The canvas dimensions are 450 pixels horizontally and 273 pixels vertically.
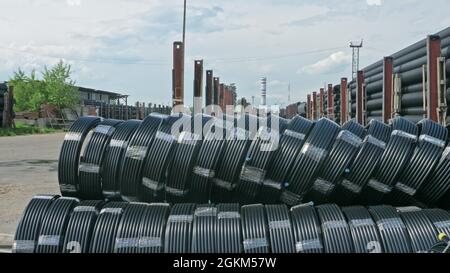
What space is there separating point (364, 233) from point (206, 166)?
2.14 metres

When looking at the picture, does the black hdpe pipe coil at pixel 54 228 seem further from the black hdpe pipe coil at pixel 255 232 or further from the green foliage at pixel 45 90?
the green foliage at pixel 45 90

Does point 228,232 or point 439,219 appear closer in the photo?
point 228,232

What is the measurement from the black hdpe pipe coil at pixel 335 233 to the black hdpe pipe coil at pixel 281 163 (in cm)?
→ 85

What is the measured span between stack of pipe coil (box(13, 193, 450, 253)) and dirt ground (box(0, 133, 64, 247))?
Result: 1837 millimetres

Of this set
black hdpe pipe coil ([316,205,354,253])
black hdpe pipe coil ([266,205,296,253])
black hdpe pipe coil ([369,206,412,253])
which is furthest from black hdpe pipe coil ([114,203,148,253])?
black hdpe pipe coil ([369,206,412,253])

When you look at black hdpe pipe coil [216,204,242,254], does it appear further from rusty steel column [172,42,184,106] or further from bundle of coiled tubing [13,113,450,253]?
rusty steel column [172,42,184,106]

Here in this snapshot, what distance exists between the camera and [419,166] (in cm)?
596

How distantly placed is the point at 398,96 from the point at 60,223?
339 inches

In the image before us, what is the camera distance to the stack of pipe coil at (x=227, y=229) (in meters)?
5.20

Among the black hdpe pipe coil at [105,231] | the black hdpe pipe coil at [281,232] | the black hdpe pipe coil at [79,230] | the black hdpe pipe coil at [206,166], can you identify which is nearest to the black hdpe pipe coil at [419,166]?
the black hdpe pipe coil at [281,232]

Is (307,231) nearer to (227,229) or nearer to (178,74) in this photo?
(227,229)

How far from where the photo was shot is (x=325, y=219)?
17.7ft

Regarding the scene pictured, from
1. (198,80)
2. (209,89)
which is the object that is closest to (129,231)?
(198,80)
